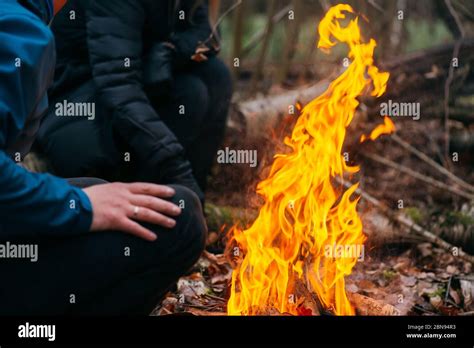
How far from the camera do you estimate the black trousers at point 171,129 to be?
3.39 m

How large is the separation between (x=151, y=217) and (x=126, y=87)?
1.18m

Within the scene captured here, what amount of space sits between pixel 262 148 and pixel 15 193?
2008 millimetres

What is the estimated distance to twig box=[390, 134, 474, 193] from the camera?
14.0 ft

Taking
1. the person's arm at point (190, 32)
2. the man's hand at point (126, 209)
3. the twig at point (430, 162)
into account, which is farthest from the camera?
the twig at point (430, 162)

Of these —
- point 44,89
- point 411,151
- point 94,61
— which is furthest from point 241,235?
point 411,151

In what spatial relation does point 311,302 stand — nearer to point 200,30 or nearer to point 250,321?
point 250,321

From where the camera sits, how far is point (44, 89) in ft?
7.09

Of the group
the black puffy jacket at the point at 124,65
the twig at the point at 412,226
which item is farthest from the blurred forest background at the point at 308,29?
the black puffy jacket at the point at 124,65

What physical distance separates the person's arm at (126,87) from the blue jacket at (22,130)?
106 centimetres

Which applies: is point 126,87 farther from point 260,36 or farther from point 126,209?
point 260,36

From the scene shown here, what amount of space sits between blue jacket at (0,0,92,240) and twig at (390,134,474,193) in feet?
8.31

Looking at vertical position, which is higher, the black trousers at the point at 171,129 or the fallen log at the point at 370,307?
the black trousers at the point at 171,129

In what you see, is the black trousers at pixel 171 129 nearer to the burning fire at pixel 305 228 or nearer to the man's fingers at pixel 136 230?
the burning fire at pixel 305 228

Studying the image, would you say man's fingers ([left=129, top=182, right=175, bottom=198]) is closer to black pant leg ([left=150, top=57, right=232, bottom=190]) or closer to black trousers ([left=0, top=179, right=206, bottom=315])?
black trousers ([left=0, top=179, right=206, bottom=315])
